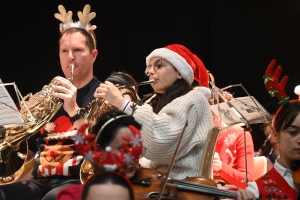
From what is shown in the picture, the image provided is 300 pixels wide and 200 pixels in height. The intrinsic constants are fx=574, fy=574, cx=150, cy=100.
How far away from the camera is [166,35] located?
3.97m

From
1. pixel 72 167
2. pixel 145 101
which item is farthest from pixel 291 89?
pixel 72 167

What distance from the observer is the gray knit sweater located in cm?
230

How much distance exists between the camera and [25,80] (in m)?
3.88

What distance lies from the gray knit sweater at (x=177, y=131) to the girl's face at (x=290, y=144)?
38 centimetres

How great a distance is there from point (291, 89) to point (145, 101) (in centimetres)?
148

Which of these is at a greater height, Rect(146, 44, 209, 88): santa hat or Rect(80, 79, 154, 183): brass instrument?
Rect(146, 44, 209, 88): santa hat

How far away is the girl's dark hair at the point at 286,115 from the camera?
2113mm

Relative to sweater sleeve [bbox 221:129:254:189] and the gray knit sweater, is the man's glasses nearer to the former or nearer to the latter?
the gray knit sweater

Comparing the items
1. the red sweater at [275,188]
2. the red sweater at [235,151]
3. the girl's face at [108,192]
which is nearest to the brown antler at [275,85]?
the red sweater at [275,188]

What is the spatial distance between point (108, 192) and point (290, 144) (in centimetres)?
85

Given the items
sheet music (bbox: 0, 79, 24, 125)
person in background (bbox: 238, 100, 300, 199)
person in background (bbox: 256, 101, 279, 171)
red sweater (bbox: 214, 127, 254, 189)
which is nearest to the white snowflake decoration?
red sweater (bbox: 214, 127, 254, 189)

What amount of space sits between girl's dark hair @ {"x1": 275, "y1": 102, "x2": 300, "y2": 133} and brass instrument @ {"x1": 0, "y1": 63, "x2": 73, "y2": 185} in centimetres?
93

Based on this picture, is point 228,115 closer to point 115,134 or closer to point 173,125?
point 173,125

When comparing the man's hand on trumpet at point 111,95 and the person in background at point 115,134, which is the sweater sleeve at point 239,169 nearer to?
the man's hand on trumpet at point 111,95
